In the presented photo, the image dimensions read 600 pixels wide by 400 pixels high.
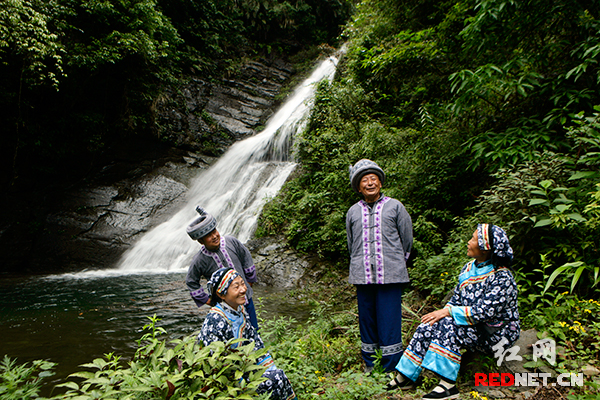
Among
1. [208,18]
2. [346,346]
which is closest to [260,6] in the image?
[208,18]

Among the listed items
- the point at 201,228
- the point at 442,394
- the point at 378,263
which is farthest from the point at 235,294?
the point at 442,394

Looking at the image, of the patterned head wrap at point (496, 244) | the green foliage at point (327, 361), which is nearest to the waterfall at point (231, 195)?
the green foliage at point (327, 361)

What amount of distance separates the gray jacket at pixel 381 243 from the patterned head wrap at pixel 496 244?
0.73 meters

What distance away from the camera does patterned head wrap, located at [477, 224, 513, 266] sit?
8.44ft

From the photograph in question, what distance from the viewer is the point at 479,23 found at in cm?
423

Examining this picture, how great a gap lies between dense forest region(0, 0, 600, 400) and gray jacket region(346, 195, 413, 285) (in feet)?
3.11

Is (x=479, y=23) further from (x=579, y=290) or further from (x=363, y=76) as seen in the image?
(x=363, y=76)

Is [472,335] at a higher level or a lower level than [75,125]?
lower

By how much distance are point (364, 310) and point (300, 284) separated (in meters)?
4.52

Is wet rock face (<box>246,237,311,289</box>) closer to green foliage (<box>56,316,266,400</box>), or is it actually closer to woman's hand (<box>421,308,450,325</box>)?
woman's hand (<box>421,308,450,325</box>)

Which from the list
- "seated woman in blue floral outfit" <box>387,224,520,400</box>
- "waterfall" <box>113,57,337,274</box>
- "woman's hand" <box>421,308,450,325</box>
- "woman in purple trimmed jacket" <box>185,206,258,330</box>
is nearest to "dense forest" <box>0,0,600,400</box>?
"seated woman in blue floral outfit" <box>387,224,520,400</box>

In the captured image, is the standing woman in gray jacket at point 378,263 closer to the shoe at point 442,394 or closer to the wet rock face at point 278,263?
the shoe at point 442,394

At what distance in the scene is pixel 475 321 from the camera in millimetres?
2602

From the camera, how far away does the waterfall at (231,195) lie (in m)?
11.5
